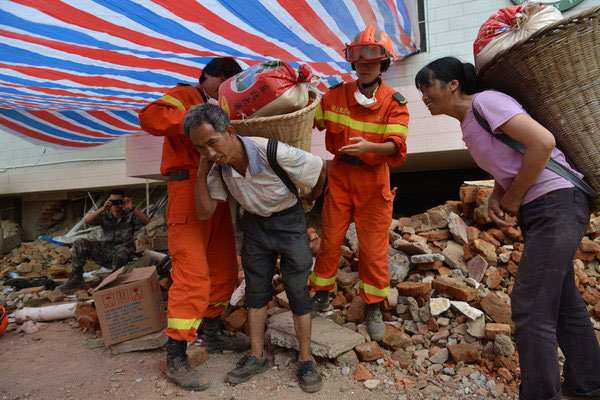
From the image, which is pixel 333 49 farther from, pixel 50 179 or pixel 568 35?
pixel 50 179

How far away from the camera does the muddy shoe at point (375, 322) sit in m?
2.65

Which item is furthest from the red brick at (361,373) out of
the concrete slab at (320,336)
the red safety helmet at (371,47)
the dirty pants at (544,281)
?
the red safety helmet at (371,47)

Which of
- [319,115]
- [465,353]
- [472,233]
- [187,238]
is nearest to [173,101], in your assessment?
[187,238]

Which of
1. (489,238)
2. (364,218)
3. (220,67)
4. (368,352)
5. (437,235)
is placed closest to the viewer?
(368,352)

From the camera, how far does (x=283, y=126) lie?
211 cm

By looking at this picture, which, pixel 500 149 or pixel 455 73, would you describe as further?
pixel 455 73

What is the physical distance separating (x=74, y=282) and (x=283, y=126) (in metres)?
4.26

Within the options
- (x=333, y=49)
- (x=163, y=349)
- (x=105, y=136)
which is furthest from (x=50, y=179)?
(x=333, y=49)

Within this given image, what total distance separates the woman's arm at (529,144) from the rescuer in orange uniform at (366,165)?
3.34 ft

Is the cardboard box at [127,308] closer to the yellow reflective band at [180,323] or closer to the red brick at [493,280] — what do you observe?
the yellow reflective band at [180,323]

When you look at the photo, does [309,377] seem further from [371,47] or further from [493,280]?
[371,47]

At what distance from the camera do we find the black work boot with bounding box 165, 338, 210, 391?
2240mm

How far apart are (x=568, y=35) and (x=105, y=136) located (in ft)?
18.1

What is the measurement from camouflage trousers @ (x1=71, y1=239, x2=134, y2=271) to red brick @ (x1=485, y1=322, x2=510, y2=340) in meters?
4.53
